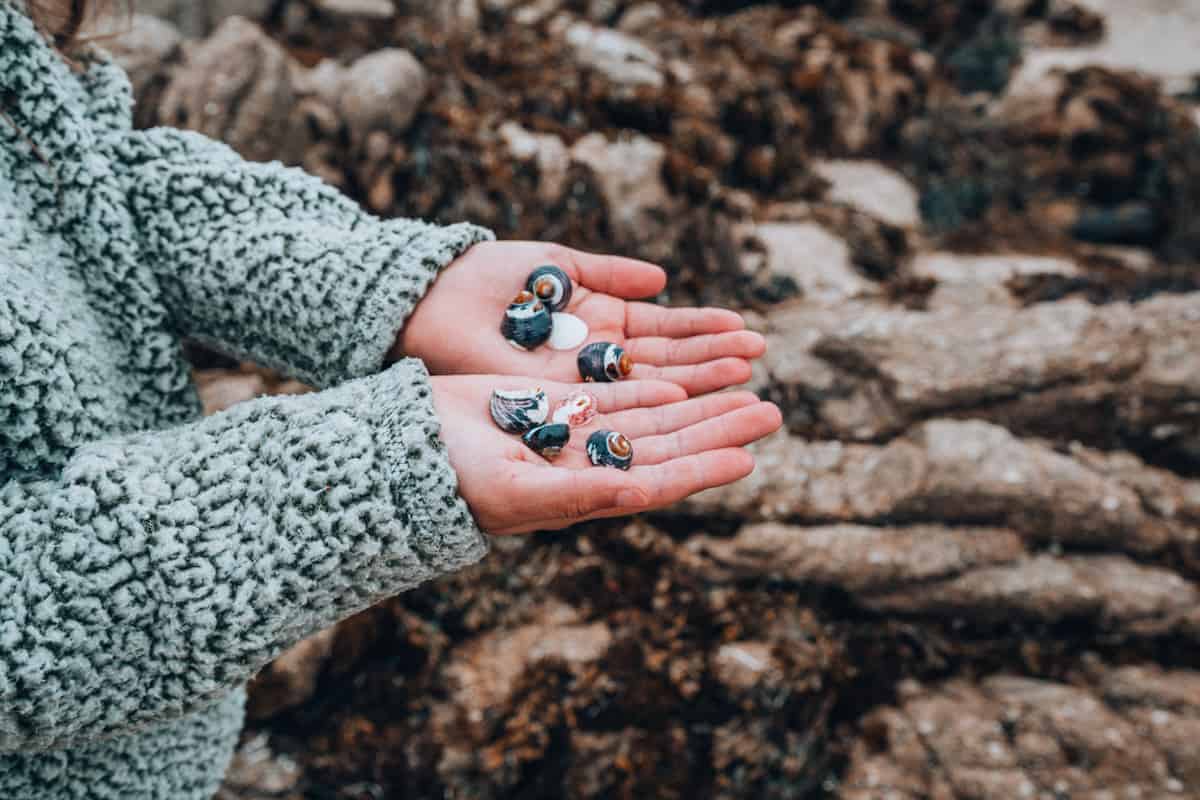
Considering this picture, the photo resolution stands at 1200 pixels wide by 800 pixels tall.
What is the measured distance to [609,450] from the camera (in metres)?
2.33

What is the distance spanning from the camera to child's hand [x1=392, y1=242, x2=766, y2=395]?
256 centimetres

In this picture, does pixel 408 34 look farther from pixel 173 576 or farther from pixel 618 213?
pixel 173 576

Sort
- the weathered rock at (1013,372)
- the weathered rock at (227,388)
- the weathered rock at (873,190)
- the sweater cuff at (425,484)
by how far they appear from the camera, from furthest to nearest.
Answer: the weathered rock at (873,190) → the weathered rock at (1013,372) → the weathered rock at (227,388) → the sweater cuff at (425,484)

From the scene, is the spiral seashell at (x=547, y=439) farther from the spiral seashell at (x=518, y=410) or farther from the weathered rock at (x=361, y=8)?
the weathered rock at (x=361, y=8)

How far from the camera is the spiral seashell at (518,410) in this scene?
7.48 ft

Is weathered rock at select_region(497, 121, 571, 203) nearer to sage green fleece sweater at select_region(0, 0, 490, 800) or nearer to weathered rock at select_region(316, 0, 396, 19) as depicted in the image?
weathered rock at select_region(316, 0, 396, 19)

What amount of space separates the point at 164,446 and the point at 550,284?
4.30 feet

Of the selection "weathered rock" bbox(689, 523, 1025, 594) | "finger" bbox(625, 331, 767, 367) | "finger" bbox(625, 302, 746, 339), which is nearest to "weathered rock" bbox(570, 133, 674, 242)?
"weathered rock" bbox(689, 523, 1025, 594)

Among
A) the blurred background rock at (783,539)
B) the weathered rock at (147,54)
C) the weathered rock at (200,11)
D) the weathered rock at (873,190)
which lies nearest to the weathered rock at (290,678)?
the blurred background rock at (783,539)

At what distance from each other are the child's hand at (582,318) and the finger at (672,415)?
180 mm

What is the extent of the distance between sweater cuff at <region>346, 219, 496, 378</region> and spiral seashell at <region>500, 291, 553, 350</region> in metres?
0.34

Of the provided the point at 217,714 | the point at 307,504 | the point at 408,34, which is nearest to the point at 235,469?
the point at 307,504

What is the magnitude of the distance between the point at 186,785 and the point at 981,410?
3987mm

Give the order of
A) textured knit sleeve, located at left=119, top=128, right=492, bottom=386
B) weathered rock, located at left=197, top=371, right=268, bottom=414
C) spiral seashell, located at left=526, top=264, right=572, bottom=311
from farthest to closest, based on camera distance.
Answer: weathered rock, located at left=197, top=371, right=268, bottom=414 → spiral seashell, located at left=526, top=264, right=572, bottom=311 → textured knit sleeve, located at left=119, top=128, right=492, bottom=386
